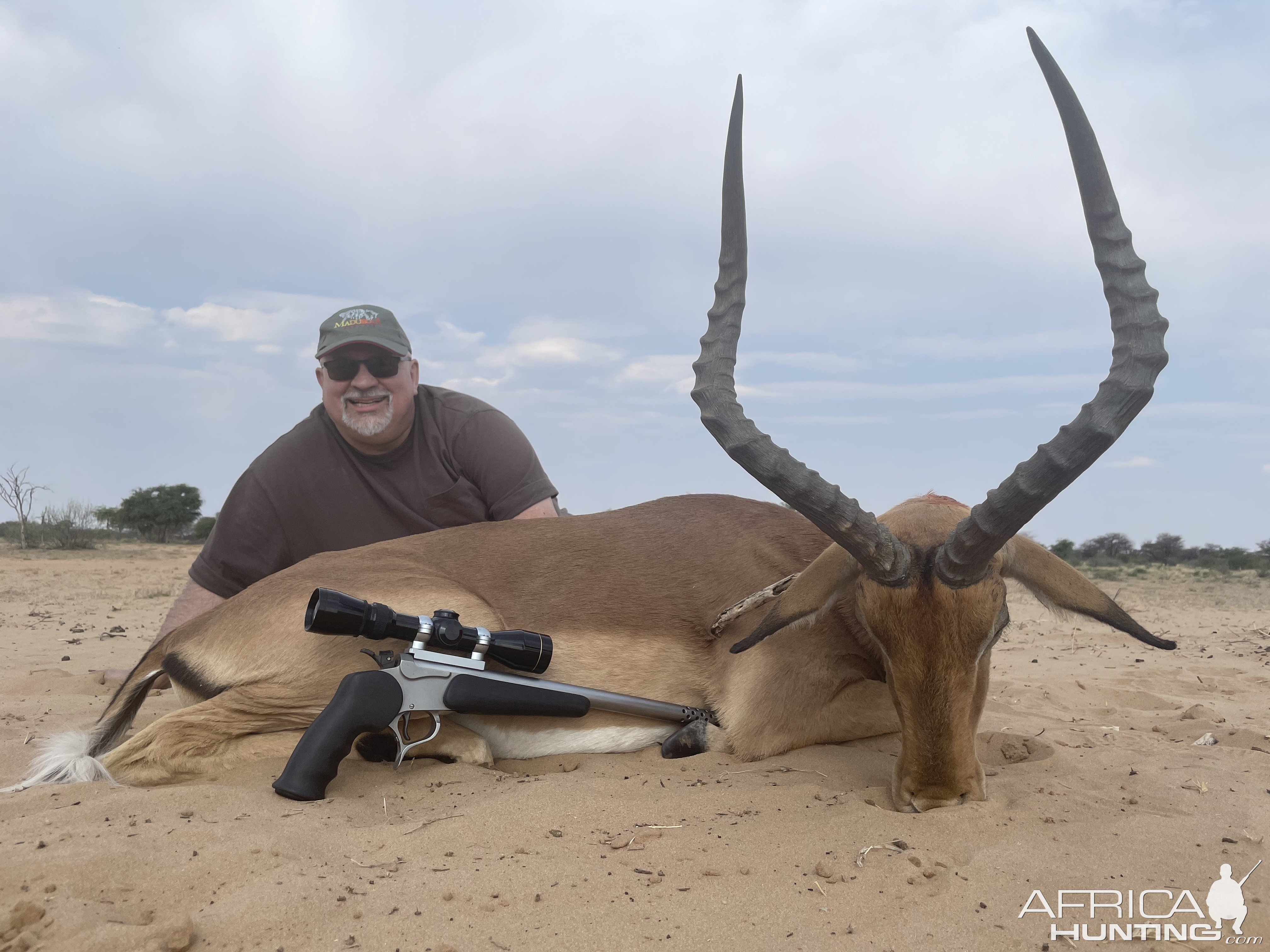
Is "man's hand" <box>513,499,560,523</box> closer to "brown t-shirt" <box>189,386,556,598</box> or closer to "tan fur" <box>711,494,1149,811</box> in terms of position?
"brown t-shirt" <box>189,386,556,598</box>

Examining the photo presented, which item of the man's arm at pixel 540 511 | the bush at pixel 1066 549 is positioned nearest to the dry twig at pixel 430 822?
the man's arm at pixel 540 511

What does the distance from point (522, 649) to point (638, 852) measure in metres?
1.46

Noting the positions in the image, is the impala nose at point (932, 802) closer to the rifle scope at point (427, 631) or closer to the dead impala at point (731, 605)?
the dead impala at point (731, 605)

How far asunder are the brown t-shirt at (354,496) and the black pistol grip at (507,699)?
2.87 metres

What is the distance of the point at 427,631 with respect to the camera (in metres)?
4.02

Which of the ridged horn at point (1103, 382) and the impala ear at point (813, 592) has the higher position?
the ridged horn at point (1103, 382)

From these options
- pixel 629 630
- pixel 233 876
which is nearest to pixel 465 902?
pixel 233 876

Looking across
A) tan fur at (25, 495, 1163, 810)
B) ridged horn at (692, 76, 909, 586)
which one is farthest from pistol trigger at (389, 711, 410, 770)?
ridged horn at (692, 76, 909, 586)

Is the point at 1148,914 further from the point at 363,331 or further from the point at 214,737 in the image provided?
the point at 363,331

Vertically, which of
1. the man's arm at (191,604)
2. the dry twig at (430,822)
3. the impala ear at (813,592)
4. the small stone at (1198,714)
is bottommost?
the dry twig at (430,822)

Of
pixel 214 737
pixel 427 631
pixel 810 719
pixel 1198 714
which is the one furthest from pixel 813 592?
pixel 1198 714

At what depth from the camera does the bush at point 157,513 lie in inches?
1303

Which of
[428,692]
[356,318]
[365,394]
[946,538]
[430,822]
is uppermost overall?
[356,318]

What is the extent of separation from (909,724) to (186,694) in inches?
146
